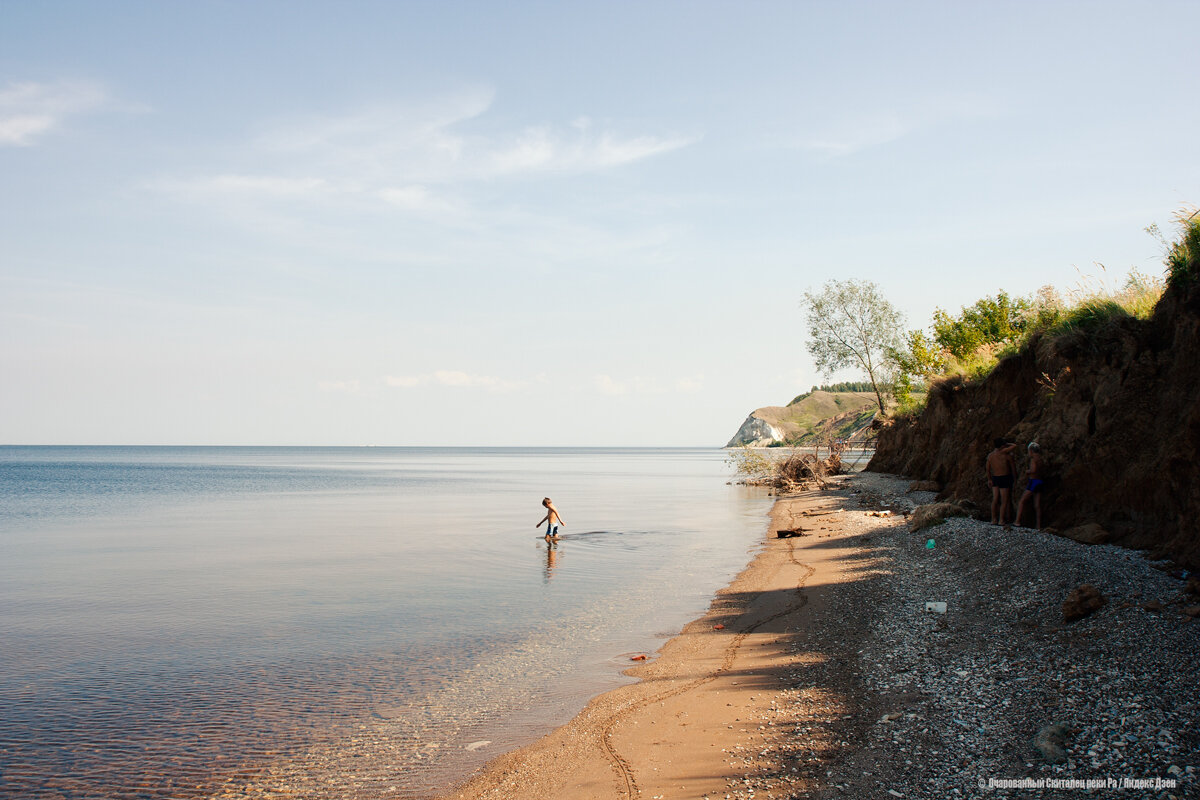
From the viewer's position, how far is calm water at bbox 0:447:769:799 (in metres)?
7.87

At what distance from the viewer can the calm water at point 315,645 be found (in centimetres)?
787

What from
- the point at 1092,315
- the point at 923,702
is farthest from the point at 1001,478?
the point at 923,702

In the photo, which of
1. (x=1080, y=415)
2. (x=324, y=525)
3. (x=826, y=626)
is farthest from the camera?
(x=324, y=525)

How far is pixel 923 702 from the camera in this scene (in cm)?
744

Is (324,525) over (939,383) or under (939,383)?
under

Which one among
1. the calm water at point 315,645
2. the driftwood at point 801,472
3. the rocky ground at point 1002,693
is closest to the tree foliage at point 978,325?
the driftwood at point 801,472

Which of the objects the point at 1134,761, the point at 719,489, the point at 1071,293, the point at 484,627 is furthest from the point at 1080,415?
the point at 719,489

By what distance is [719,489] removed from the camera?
5503 centimetres

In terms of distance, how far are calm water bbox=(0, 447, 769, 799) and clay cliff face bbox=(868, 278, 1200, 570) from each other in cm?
775

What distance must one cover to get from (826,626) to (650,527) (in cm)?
1887

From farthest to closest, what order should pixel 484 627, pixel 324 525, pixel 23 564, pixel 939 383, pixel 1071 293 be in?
pixel 324 525, pixel 939 383, pixel 23 564, pixel 1071 293, pixel 484 627

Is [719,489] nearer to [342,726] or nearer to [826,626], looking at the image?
[826,626]

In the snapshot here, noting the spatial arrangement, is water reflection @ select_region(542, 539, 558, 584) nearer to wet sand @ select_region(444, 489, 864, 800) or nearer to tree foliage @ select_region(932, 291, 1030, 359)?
wet sand @ select_region(444, 489, 864, 800)

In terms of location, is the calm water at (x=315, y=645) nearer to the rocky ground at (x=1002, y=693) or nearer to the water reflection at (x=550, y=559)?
the water reflection at (x=550, y=559)
